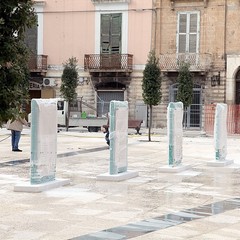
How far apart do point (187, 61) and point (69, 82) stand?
260 inches

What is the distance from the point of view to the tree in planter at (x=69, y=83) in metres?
34.4

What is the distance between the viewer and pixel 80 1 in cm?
3794

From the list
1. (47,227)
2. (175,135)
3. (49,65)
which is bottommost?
(47,227)

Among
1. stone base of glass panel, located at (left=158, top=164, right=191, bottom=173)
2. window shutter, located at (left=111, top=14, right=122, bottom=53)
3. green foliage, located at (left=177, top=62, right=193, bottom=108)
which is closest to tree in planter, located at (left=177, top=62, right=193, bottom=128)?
green foliage, located at (left=177, top=62, right=193, bottom=108)

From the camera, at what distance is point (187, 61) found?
116 feet

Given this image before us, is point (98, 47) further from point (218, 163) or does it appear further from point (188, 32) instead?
point (218, 163)

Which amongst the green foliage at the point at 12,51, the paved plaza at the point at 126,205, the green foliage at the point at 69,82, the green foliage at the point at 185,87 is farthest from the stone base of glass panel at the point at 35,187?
the green foliage at the point at 69,82

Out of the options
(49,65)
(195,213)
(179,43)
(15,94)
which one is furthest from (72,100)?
(15,94)

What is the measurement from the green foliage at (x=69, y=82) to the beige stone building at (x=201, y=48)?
4.88 metres

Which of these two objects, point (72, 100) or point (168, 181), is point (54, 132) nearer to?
point (168, 181)

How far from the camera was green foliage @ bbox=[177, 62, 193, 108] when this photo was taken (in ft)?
109

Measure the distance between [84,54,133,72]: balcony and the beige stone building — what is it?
1.88m

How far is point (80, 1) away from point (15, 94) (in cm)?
3306

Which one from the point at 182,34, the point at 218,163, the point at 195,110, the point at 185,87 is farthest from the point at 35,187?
the point at 182,34
